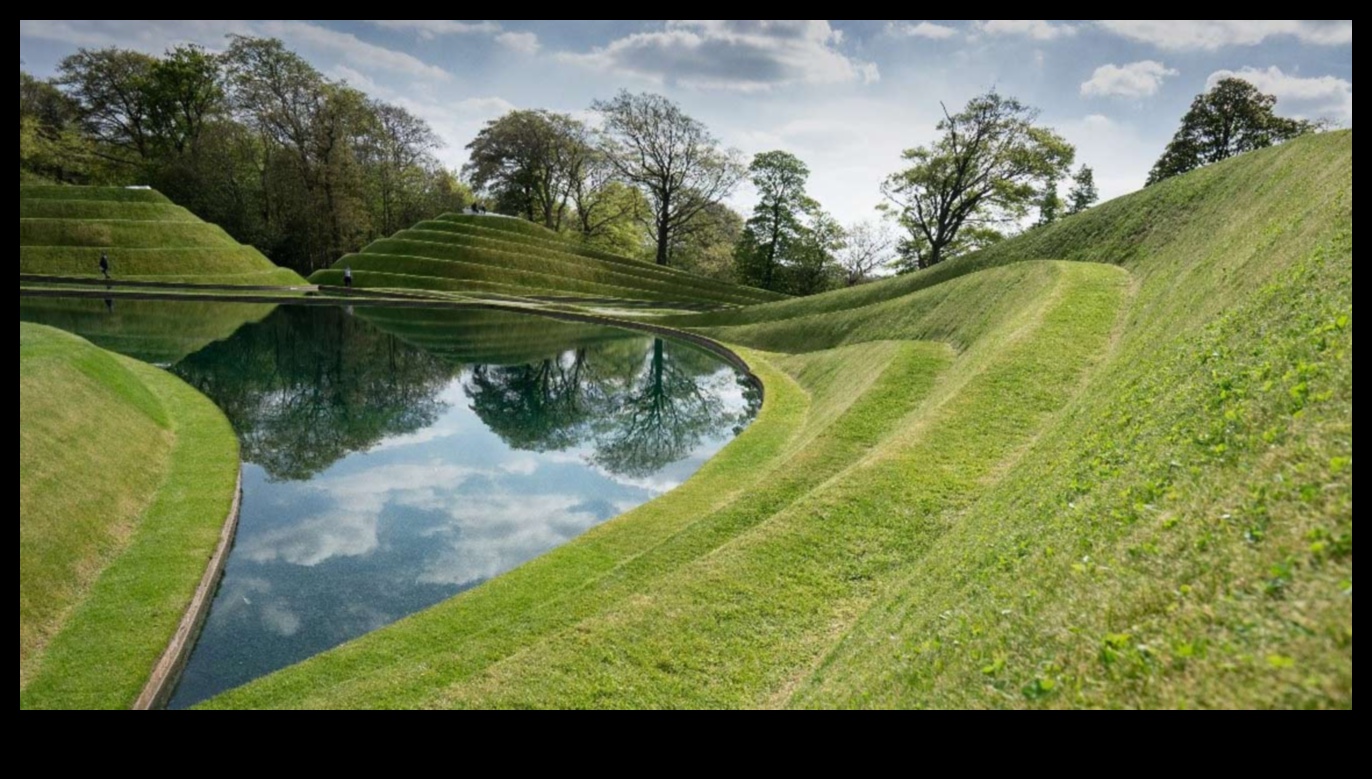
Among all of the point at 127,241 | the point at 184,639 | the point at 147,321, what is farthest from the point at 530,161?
the point at 184,639

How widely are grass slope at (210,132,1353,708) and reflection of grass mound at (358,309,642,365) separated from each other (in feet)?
59.9

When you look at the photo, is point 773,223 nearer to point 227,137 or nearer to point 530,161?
point 530,161

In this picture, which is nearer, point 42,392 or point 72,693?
point 72,693

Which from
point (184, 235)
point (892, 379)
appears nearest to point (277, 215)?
point (184, 235)

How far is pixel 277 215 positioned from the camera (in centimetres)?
6191

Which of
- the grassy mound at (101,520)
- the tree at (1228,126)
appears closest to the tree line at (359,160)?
the tree at (1228,126)

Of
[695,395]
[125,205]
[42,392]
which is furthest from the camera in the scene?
[125,205]

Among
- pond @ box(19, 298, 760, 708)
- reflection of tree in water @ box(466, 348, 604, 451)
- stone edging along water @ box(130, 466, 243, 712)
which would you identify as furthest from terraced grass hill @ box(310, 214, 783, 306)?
stone edging along water @ box(130, 466, 243, 712)

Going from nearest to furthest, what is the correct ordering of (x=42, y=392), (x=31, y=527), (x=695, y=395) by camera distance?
(x=31, y=527), (x=42, y=392), (x=695, y=395)

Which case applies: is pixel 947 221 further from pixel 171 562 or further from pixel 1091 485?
pixel 171 562

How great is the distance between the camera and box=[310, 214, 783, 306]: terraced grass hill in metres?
55.9

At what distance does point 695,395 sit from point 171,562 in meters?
17.6

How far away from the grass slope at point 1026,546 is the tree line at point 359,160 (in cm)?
3453

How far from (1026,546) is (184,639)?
11.0 meters
